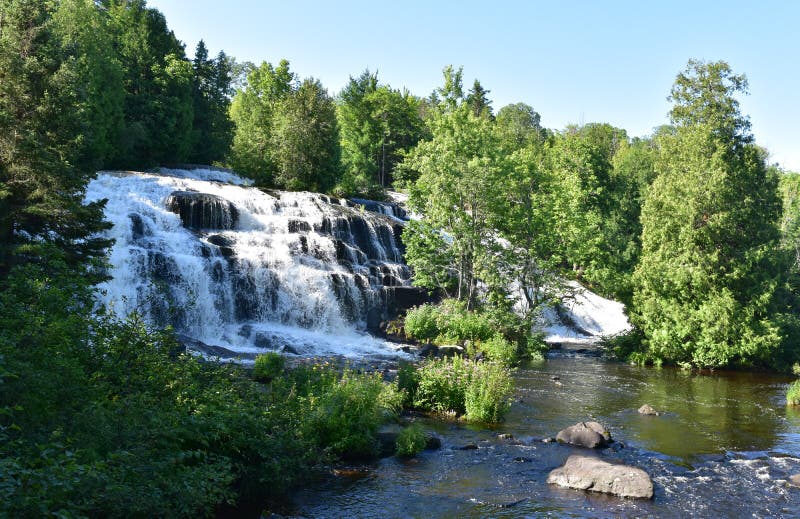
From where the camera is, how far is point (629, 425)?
15.5 meters

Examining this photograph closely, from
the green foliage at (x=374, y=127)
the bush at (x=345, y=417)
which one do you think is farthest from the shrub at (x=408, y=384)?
the green foliage at (x=374, y=127)

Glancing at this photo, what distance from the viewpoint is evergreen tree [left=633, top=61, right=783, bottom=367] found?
2412 centimetres

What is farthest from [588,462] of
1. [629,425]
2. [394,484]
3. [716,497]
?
[629,425]

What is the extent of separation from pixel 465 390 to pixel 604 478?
4911mm

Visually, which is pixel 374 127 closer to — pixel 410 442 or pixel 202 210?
pixel 202 210

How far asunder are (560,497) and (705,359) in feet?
55.3

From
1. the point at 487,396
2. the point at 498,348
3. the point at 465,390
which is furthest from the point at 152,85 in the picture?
the point at 487,396

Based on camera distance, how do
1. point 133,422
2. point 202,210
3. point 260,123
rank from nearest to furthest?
1. point 133,422
2. point 202,210
3. point 260,123

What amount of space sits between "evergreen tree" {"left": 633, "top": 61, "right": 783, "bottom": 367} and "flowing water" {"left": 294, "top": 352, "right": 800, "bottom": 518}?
176 inches

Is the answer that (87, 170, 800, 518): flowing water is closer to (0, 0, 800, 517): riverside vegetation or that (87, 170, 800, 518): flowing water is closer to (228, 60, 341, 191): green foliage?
(0, 0, 800, 517): riverside vegetation

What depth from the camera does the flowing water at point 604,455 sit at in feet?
32.7

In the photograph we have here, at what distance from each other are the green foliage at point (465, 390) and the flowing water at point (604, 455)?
1.76ft

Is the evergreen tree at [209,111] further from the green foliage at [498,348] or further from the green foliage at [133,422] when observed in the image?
the green foliage at [133,422]

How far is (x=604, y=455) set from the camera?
41.8 feet
